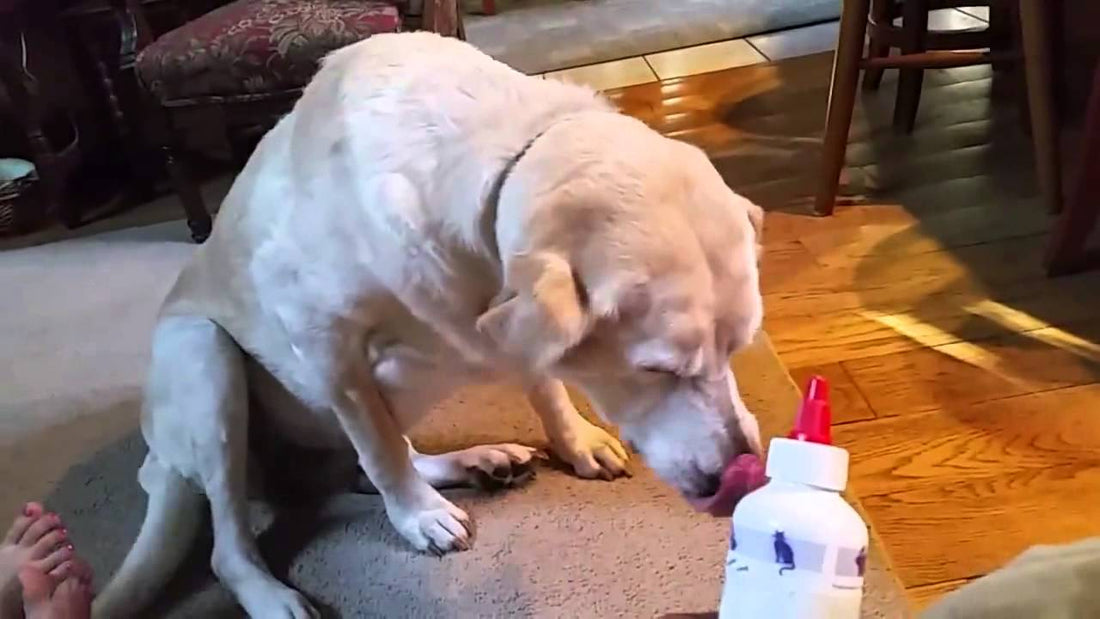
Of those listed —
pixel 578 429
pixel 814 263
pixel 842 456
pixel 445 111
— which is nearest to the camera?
pixel 842 456

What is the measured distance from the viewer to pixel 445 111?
1.24 m

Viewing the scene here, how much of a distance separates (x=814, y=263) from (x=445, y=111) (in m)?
1.28

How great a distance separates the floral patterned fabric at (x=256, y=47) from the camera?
8.02 feet

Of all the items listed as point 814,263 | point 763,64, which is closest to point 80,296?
point 814,263

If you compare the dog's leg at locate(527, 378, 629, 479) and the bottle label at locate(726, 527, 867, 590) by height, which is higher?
the bottle label at locate(726, 527, 867, 590)

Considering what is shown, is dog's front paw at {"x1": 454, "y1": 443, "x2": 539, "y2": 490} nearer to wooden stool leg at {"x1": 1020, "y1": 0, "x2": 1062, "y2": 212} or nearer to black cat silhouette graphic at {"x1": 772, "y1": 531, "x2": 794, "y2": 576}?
black cat silhouette graphic at {"x1": 772, "y1": 531, "x2": 794, "y2": 576}

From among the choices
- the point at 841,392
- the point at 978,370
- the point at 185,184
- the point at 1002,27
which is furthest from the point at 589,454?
the point at 1002,27

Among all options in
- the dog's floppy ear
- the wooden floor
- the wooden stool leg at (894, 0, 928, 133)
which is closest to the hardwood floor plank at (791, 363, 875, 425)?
the wooden floor

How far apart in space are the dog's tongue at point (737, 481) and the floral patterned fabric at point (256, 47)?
5.10 feet

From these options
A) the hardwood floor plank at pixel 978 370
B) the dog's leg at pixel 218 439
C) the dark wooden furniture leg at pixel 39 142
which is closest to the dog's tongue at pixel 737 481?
the dog's leg at pixel 218 439

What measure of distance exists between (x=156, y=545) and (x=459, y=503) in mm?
442

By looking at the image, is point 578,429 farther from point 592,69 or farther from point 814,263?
point 592,69

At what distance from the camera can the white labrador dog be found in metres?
1.09

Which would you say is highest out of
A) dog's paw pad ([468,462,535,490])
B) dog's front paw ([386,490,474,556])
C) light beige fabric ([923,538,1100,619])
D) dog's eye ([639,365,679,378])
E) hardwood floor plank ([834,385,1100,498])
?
light beige fabric ([923,538,1100,619])
